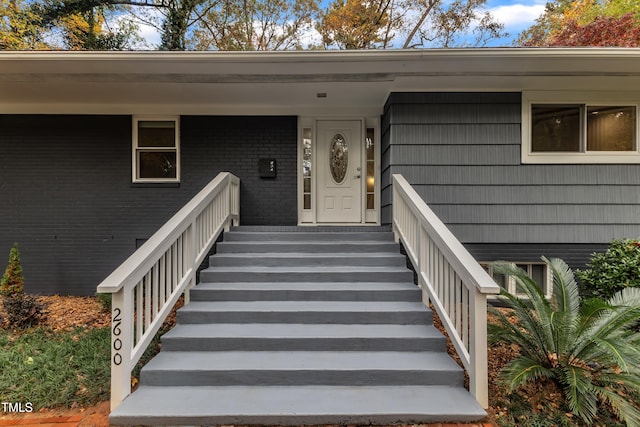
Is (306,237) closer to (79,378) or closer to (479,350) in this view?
(479,350)

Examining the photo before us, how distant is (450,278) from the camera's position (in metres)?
2.75

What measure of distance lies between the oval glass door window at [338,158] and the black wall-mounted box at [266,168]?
925 mm

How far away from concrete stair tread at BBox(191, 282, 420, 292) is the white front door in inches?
78.8

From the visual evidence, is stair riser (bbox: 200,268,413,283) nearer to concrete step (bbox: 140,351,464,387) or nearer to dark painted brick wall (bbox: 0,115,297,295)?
concrete step (bbox: 140,351,464,387)

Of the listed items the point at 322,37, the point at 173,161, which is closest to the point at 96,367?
the point at 173,161

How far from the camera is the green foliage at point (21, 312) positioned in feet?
11.6

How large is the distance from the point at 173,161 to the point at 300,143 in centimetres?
205

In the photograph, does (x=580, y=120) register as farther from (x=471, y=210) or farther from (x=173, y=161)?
(x=173, y=161)

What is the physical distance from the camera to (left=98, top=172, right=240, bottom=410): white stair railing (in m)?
2.21

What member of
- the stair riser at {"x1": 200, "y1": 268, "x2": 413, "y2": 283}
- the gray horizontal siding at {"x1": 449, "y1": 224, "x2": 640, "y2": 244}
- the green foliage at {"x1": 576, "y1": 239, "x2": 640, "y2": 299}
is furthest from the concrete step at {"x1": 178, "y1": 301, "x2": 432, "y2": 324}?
the green foliage at {"x1": 576, "y1": 239, "x2": 640, "y2": 299}

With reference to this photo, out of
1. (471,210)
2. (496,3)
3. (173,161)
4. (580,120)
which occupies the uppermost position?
(496,3)

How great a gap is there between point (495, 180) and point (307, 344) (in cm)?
330

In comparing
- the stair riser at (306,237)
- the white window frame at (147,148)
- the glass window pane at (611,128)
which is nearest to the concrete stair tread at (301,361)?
the stair riser at (306,237)

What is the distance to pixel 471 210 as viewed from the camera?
4.35 metres
